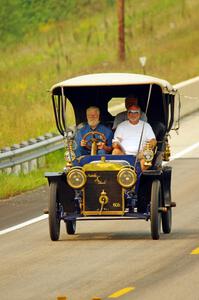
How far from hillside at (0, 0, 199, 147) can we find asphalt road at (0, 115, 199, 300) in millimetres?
11534

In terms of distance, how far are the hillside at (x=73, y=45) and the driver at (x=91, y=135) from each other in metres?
12.4

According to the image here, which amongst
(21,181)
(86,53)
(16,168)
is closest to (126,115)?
(21,181)

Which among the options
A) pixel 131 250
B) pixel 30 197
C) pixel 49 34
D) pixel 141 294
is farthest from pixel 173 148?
pixel 49 34

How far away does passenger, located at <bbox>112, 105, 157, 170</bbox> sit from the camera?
16984mm

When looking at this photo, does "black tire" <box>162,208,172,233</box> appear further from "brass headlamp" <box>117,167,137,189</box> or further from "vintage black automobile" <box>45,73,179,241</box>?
"brass headlamp" <box>117,167,137,189</box>

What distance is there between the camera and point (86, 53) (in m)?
62.7

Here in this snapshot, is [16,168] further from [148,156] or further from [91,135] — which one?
[148,156]

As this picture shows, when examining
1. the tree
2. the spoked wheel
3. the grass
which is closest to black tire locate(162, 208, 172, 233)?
the spoked wheel

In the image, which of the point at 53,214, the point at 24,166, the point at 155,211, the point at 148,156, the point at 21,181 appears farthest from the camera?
the point at 24,166

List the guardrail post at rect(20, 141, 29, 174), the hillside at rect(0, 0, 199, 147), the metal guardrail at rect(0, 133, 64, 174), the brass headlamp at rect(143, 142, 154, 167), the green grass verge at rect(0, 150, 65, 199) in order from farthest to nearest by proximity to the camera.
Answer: the hillside at rect(0, 0, 199, 147) → the guardrail post at rect(20, 141, 29, 174) → the metal guardrail at rect(0, 133, 64, 174) → the green grass verge at rect(0, 150, 65, 199) → the brass headlamp at rect(143, 142, 154, 167)

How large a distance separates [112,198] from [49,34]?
58144 millimetres

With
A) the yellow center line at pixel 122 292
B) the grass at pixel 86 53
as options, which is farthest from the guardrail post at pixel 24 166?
the yellow center line at pixel 122 292

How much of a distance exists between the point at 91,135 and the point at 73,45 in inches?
1966

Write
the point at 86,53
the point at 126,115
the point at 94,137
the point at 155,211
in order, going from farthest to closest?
1. the point at 86,53
2. the point at 126,115
3. the point at 94,137
4. the point at 155,211
